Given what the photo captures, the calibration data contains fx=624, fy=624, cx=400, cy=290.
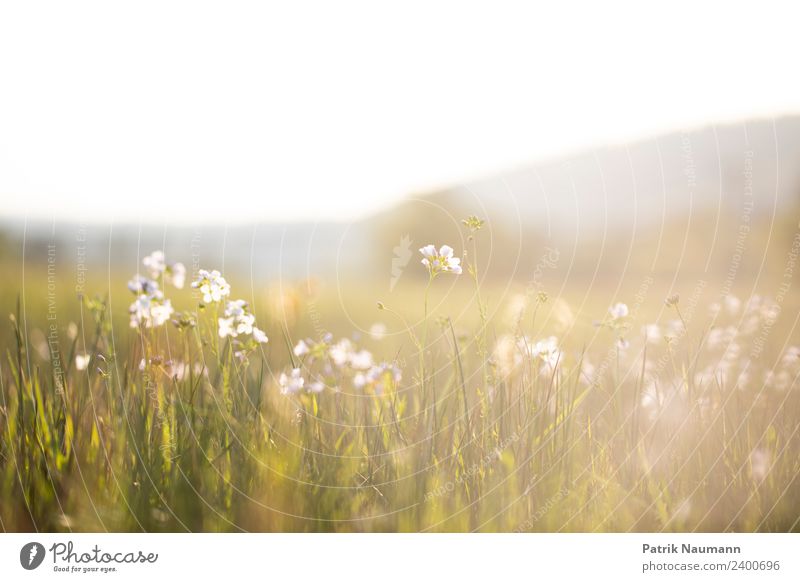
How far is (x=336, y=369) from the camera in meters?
1.78

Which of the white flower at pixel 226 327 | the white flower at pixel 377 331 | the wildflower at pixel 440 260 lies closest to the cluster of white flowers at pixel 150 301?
the white flower at pixel 226 327

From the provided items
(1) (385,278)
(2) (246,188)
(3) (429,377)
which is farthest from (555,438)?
(2) (246,188)

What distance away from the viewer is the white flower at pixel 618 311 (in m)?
1.86

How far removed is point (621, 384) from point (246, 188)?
4.08 ft

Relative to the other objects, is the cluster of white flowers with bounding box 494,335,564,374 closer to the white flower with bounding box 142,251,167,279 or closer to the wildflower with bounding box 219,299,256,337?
the wildflower with bounding box 219,299,256,337

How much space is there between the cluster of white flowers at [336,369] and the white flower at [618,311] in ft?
2.17

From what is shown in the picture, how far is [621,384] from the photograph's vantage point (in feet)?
5.94

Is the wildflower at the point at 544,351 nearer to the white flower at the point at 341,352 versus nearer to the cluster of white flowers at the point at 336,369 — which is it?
the cluster of white flowers at the point at 336,369

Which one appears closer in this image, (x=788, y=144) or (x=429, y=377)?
(x=429, y=377)

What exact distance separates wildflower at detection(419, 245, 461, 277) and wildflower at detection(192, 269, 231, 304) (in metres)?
0.57

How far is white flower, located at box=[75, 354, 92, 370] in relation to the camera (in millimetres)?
1746

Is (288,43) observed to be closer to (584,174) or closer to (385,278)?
(385,278)

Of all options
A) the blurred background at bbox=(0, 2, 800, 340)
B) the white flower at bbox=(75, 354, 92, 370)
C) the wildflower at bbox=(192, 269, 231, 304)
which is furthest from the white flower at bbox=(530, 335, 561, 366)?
the white flower at bbox=(75, 354, 92, 370)

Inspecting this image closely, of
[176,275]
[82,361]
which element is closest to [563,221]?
[176,275]
